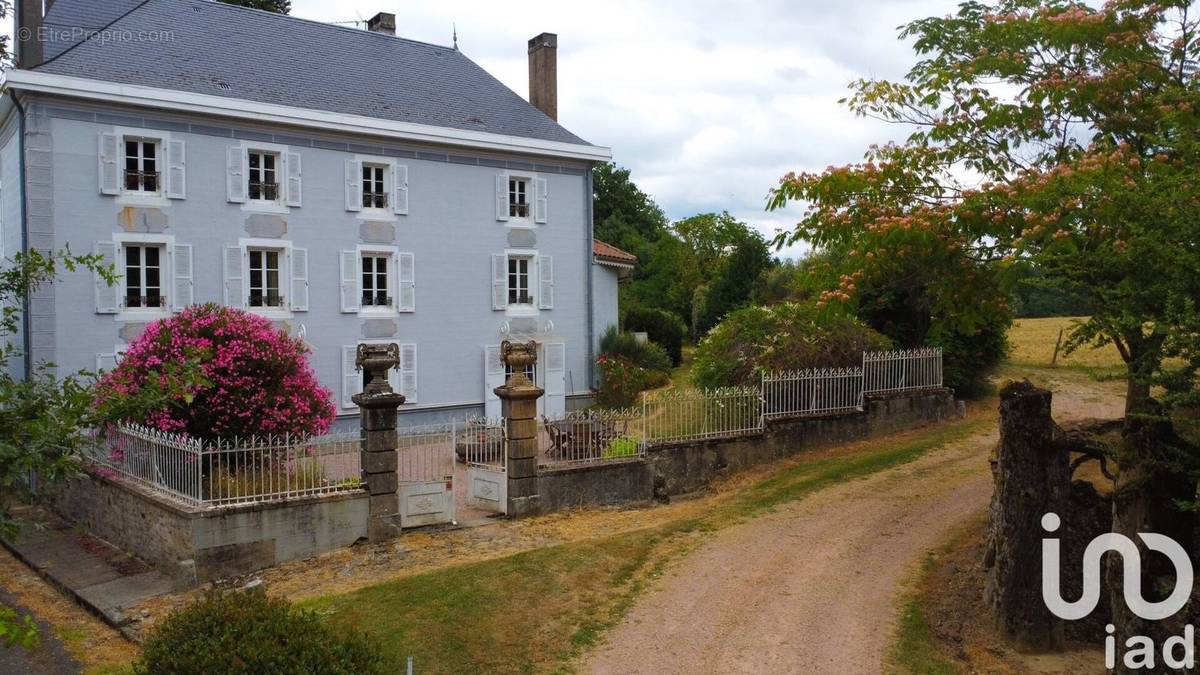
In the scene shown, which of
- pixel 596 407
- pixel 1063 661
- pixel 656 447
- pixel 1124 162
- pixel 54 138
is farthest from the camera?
pixel 596 407

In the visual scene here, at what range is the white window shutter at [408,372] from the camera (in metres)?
22.5

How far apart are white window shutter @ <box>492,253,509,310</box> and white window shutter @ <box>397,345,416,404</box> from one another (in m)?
2.63

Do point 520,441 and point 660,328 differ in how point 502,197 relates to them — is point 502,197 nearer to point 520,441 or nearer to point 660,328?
point 660,328

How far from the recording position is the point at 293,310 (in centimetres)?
2100

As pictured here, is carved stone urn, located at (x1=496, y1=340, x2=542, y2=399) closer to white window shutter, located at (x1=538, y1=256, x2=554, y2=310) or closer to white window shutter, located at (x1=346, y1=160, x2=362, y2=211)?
white window shutter, located at (x1=346, y1=160, x2=362, y2=211)

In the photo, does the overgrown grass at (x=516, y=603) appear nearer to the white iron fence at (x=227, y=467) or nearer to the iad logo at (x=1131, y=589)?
the white iron fence at (x=227, y=467)

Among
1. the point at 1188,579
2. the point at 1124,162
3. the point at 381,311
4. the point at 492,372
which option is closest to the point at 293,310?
the point at 381,311

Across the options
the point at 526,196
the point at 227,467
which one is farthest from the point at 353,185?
the point at 227,467

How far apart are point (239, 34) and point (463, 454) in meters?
13.1

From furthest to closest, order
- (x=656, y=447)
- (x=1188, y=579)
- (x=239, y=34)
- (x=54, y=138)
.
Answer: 1. (x=239, y=34)
2. (x=54, y=138)
3. (x=656, y=447)
4. (x=1188, y=579)

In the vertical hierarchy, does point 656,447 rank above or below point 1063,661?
above

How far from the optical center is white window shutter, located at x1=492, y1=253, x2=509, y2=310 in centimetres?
2402

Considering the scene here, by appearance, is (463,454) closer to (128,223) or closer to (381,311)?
(381,311)

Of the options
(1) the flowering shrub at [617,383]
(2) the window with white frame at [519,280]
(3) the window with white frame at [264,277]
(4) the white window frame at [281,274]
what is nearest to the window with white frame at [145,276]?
(4) the white window frame at [281,274]
